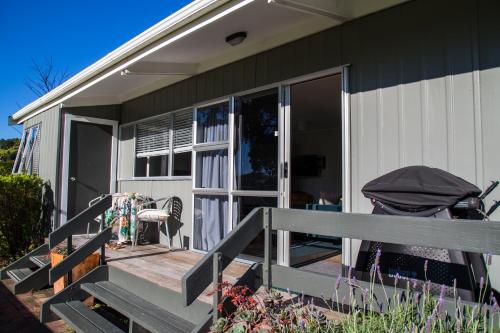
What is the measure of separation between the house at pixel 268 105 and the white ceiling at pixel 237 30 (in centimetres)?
2

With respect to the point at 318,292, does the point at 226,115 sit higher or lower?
higher

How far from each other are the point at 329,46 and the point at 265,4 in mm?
743

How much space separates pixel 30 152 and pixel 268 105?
20.3ft

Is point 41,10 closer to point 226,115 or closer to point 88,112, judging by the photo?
point 88,112

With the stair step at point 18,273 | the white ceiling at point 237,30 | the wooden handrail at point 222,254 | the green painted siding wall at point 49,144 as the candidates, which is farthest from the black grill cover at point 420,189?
the green painted siding wall at point 49,144

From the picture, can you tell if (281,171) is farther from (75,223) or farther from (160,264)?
(75,223)

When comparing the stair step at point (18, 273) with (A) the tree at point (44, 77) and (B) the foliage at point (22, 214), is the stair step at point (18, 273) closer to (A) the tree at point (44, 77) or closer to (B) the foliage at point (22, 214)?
(B) the foliage at point (22, 214)

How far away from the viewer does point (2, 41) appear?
14.5 meters

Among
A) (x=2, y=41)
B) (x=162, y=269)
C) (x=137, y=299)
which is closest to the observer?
(x=137, y=299)

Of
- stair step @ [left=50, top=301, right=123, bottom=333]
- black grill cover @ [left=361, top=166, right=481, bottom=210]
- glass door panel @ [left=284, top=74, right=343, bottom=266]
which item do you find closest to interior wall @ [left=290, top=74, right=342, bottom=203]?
glass door panel @ [left=284, top=74, right=343, bottom=266]

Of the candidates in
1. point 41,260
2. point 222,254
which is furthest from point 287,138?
point 41,260

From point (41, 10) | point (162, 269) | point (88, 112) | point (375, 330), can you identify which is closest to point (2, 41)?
point (41, 10)

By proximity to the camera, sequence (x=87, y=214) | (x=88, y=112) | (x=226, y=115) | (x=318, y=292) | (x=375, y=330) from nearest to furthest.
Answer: (x=375, y=330), (x=318, y=292), (x=87, y=214), (x=226, y=115), (x=88, y=112)

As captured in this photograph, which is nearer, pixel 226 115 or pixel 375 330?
pixel 375 330
